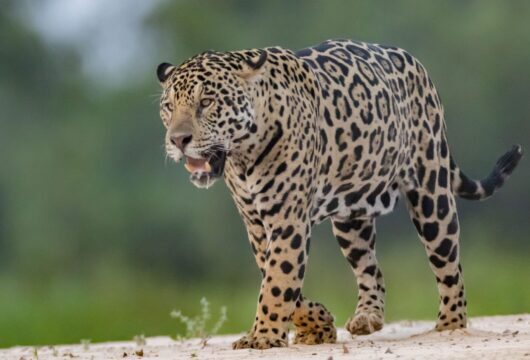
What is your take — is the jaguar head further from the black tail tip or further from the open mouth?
the black tail tip

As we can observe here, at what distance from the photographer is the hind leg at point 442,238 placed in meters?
8.60

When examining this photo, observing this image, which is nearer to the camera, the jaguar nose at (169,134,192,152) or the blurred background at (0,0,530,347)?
the jaguar nose at (169,134,192,152)

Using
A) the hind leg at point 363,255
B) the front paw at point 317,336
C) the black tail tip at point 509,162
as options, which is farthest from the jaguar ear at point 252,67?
the black tail tip at point 509,162

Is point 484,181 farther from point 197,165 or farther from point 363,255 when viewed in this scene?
point 197,165

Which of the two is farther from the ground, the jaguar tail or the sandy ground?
the jaguar tail

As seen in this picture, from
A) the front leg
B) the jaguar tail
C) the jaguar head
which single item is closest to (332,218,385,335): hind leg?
the jaguar tail

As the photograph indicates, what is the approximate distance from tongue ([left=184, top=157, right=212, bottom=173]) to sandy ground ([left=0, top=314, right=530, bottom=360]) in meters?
0.98

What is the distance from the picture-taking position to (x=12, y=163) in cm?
2598

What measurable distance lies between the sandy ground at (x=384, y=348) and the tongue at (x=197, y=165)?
3.20 feet

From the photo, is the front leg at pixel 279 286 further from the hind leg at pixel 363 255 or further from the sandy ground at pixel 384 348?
the hind leg at pixel 363 255

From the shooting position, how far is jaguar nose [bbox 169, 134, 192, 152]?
282 inches

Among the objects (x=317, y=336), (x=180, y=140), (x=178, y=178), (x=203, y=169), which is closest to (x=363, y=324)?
(x=317, y=336)

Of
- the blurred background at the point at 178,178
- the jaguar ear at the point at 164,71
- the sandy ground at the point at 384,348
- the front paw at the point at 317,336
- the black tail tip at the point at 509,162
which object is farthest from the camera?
the blurred background at the point at 178,178

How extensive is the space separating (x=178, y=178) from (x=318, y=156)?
17017mm
